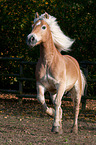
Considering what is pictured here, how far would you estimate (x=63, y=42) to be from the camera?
613cm

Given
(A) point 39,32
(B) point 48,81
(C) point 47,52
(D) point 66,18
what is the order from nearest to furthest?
(A) point 39,32, (B) point 48,81, (C) point 47,52, (D) point 66,18

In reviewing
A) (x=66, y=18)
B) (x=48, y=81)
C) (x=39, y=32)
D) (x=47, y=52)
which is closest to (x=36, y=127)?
(x=48, y=81)

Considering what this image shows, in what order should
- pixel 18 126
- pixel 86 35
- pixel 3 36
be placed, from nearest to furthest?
1. pixel 18 126
2. pixel 86 35
3. pixel 3 36

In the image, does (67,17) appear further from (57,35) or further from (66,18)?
(57,35)

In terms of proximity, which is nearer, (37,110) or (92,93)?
(37,110)

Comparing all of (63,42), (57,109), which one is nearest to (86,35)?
(63,42)

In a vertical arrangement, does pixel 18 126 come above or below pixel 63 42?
below

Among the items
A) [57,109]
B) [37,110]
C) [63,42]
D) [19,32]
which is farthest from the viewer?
[19,32]

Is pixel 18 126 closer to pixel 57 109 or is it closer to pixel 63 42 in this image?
pixel 57 109

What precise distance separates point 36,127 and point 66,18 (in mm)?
4608

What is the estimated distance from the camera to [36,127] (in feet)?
22.0

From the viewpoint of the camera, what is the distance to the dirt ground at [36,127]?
5277 millimetres

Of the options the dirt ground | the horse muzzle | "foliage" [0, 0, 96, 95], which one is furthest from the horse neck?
"foliage" [0, 0, 96, 95]

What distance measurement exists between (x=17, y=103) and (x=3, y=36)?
2780 mm
